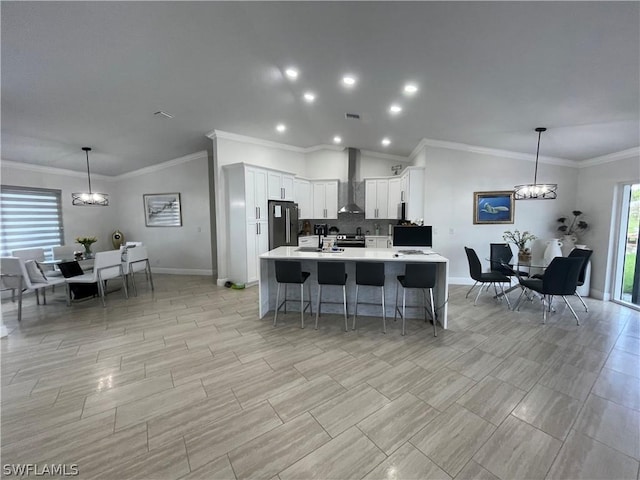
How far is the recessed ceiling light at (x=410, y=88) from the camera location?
304 cm

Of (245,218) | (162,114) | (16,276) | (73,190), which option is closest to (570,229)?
(245,218)

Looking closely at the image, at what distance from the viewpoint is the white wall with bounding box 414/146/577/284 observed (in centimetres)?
499

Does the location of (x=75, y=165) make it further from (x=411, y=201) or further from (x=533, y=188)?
(x=533, y=188)

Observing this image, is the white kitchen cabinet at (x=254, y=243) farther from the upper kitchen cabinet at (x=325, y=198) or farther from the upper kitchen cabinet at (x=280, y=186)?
the upper kitchen cabinet at (x=325, y=198)

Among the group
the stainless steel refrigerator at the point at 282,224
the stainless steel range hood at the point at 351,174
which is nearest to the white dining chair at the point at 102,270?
the stainless steel refrigerator at the point at 282,224

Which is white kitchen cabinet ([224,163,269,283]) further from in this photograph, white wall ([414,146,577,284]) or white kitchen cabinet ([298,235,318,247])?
white wall ([414,146,577,284])

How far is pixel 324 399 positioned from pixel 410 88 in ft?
11.7

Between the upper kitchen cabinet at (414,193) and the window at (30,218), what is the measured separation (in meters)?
8.22

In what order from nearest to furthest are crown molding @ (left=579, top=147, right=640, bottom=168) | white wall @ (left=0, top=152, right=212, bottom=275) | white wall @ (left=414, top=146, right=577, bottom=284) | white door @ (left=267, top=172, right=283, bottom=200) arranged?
crown molding @ (left=579, top=147, right=640, bottom=168)
white wall @ (left=414, top=146, right=577, bottom=284)
white door @ (left=267, top=172, right=283, bottom=200)
white wall @ (left=0, top=152, right=212, bottom=275)

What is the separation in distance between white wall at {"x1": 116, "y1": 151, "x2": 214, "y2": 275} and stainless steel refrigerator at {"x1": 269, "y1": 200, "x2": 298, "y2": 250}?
2024mm

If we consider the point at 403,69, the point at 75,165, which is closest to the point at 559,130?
the point at 403,69

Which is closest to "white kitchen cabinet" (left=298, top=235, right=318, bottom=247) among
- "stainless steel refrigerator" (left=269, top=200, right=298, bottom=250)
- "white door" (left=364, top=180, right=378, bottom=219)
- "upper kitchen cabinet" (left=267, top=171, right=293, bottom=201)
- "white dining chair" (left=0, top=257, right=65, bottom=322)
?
"stainless steel refrigerator" (left=269, top=200, right=298, bottom=250)

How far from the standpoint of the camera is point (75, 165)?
5.94 m

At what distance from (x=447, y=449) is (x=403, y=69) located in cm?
340
